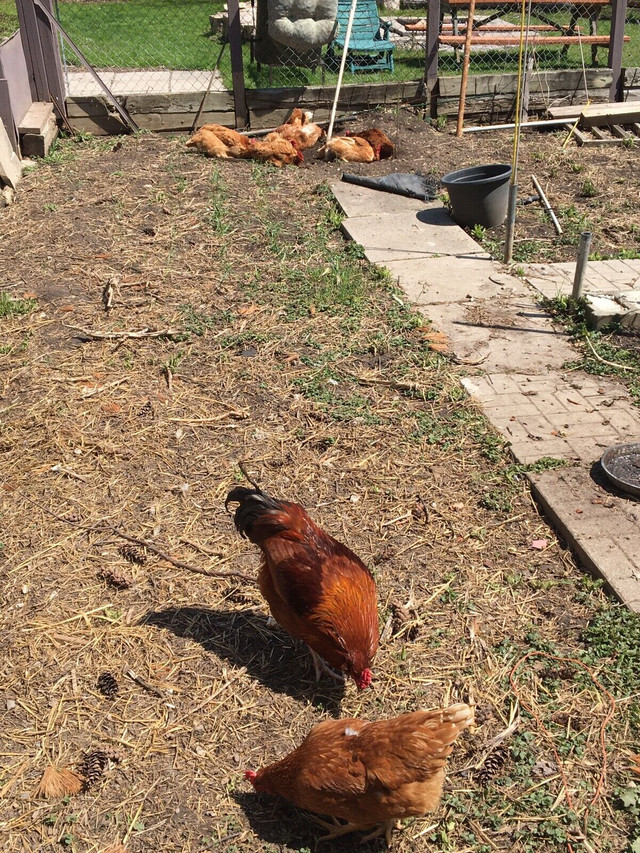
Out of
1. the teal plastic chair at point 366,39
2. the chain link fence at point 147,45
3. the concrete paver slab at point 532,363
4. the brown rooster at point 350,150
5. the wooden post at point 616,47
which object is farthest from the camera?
the teal plastic chair at point 366,39

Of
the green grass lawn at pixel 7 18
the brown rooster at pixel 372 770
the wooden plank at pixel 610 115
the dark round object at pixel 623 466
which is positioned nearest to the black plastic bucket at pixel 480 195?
the wooden plank at pixel 610 115

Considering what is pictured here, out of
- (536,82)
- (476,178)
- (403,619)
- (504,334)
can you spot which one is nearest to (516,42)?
(536,82)

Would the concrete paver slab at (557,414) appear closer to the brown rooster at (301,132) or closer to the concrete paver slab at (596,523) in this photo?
the concrete paver slab at (596,523)

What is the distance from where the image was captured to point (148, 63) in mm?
13266

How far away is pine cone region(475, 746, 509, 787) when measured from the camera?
111 inches

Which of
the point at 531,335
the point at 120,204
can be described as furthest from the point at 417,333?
the point at 120,204

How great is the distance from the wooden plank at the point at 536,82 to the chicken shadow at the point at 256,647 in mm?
8875

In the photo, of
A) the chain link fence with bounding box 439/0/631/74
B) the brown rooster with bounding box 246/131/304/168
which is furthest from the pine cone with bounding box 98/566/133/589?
the chain link fence with bounding box 439/0/631/74

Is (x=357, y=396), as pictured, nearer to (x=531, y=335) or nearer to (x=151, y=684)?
(x=531, y=335)

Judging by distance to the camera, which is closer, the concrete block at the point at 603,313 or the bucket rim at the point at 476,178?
the concrete block at the point at 603,313

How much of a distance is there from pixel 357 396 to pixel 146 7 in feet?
49.7

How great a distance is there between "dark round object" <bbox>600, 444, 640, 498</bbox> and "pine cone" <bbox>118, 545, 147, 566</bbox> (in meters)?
2.33

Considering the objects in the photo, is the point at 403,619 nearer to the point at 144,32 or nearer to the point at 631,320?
the point at 631,320

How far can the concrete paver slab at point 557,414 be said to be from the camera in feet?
14.9
